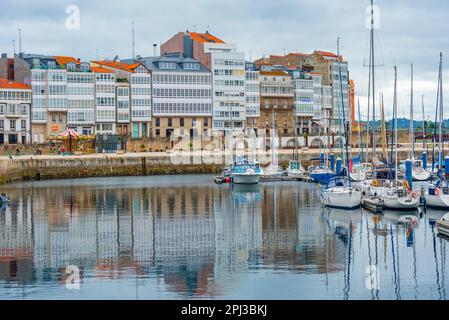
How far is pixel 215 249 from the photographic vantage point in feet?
118

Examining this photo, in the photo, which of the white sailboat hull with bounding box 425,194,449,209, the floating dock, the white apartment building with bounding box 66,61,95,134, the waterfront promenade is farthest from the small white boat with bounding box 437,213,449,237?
the white apartment building with bounding box 66,61,95,134

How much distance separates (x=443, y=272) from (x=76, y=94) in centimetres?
7255

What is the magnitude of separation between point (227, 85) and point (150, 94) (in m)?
11.1

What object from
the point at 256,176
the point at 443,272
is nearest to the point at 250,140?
the point at 256,176

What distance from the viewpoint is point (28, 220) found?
46750 mm

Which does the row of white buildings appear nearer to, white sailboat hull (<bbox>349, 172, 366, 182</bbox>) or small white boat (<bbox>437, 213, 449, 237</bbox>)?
white sailboat hull (<bbox>349, 172, 366, 182</bbox>)

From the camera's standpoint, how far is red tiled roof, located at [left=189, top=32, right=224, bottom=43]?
358 feet

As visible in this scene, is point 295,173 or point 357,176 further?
point 295,173

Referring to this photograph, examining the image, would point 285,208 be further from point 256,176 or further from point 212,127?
point 212,127

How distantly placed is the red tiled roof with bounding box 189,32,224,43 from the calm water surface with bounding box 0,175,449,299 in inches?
2074

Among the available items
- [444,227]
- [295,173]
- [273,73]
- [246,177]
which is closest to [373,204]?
[444,227]

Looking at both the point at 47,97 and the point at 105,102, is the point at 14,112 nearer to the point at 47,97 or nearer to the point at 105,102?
the point at 47,97
